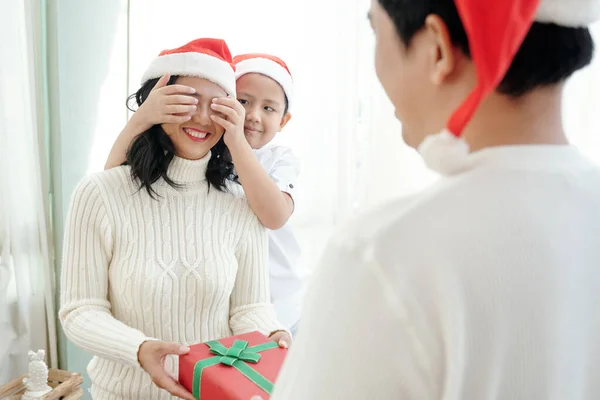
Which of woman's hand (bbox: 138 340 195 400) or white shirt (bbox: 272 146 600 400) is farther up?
white shirt (bbox: 272 146 600 400)

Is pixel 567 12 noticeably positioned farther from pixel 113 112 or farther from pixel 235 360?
pixel 113 112

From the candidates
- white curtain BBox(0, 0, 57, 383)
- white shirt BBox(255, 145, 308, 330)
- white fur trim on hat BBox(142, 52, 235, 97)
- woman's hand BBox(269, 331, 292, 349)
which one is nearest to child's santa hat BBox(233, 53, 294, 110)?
white shirt BBox(255, 145, 308, 330)

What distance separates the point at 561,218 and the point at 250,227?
0.94m

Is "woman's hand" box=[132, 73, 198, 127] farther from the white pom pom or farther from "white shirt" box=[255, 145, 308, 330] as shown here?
the white pom pom

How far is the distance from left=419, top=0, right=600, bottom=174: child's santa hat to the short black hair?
11 mm

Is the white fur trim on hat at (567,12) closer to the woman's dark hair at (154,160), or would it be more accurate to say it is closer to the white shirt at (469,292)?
the white shirt at (469,292)

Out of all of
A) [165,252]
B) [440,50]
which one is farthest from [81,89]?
[440,50]

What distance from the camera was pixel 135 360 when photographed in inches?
44.4

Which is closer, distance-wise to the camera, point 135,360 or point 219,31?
point 135,360

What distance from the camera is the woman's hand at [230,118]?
1.28 meters

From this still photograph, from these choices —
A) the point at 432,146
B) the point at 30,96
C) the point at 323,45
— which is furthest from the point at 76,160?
the point at 432,146

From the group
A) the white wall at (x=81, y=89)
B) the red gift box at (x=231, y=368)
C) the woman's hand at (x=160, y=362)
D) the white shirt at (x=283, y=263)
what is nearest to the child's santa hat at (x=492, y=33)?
the red gift box at (x=231, y=368)

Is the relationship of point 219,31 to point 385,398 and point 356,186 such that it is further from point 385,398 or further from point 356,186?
point 385,398

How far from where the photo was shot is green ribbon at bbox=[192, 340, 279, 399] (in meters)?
1.00
